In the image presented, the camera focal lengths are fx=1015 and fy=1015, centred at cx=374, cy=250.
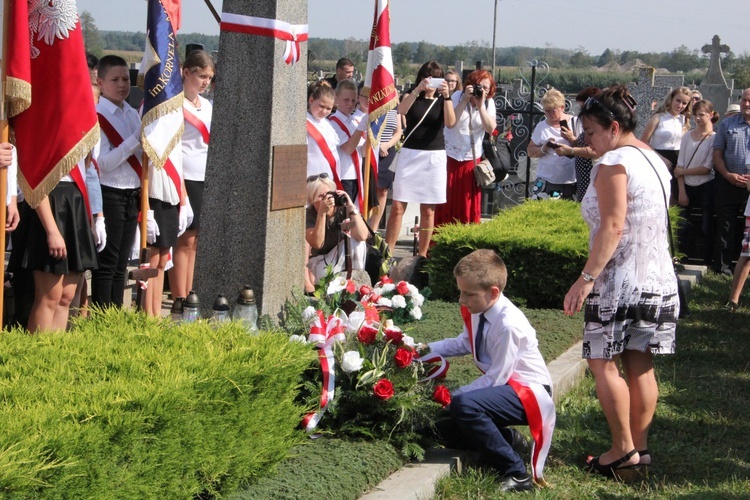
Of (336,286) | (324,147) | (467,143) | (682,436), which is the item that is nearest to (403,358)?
(336,286)

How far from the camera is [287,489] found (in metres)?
4.04

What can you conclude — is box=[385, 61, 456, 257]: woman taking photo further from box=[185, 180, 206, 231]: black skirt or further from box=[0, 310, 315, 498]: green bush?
box=[0, 310, 315, 498]: green bush

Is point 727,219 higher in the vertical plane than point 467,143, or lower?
lower

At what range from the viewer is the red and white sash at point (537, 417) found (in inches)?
192

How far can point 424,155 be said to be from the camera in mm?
10023

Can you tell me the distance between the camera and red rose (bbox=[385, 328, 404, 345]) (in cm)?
506

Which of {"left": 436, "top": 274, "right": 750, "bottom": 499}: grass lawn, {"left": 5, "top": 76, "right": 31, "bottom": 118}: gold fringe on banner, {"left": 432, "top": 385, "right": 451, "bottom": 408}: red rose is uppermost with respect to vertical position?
{"left": 5, "top": 76, "right": 31, "bottom": 118}: gold fringe on banner

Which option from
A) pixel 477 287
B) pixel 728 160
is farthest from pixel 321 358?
pixel 728 160

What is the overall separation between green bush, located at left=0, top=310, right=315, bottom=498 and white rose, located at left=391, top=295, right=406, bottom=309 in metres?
1.80

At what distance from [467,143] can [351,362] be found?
5.90 meters

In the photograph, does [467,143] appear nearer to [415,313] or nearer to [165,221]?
[415,313]

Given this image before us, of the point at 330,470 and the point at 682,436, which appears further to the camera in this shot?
the point at 682,436

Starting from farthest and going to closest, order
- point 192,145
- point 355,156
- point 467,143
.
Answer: point 467,143
point 355,156
point 192,145

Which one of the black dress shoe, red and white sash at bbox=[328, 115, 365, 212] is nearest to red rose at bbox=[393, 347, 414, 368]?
the black dress shoe
